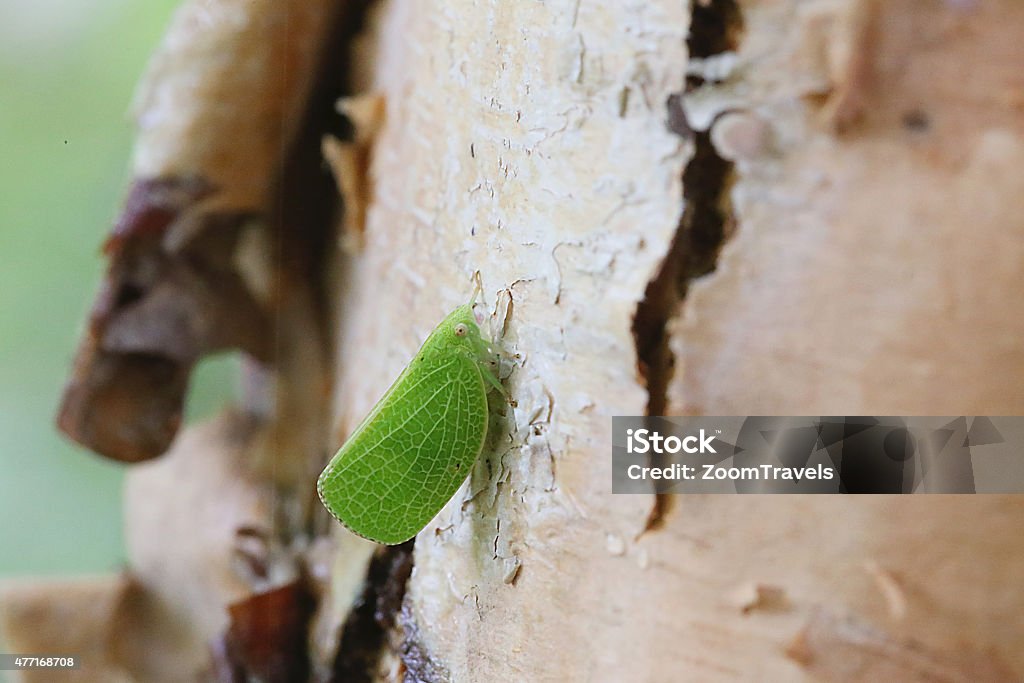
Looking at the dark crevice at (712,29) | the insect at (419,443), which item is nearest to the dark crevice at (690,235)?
the dark crevice at (712,29)

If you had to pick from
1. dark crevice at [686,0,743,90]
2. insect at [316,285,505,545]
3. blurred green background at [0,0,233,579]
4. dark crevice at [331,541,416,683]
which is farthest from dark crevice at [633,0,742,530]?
blurred green background at [0,0,233,579]

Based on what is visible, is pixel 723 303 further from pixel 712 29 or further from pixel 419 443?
pixel 419 443

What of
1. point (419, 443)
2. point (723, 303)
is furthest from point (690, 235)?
point (419, 443)

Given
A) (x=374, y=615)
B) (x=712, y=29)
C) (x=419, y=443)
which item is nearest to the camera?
(x=712, y=29)

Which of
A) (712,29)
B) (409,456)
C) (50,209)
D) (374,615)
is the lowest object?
(374,615)

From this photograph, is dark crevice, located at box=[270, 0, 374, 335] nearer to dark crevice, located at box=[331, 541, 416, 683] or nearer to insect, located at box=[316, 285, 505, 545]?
dark crevice, located at box=[331, 541, 416, 683]

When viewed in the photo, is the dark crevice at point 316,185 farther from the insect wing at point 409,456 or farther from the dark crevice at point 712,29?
the dark crevice at point 712,29
